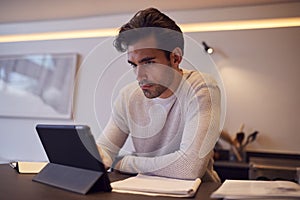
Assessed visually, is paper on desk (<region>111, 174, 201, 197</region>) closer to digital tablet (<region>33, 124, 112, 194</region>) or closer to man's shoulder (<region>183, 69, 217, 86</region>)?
digital tablet (<region>33, 124, 112, 194</region>)

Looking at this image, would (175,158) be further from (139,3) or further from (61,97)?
(61,97)

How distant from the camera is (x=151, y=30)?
93 centimetres

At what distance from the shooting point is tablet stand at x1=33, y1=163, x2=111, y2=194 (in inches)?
24.6

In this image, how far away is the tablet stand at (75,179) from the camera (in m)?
0.62

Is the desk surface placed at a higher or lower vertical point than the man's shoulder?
lower

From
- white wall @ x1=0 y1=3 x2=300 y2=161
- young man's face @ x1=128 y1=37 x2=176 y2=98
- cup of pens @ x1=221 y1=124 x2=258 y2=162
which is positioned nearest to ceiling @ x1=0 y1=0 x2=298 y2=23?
A: white wall @ x1=0 y1=3 x2=300 y2=161

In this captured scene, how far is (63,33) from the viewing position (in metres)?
3.08

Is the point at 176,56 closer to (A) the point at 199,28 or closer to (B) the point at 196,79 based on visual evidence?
(B) the point at 196,79

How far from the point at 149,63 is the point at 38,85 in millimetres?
2375

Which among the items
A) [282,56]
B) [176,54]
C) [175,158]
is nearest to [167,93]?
[176,54]

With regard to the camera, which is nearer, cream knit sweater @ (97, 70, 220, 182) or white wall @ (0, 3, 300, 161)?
cream knit sweater @ (97, 70, 220, 182)

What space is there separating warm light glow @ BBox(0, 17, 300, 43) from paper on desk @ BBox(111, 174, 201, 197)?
5.62 feet

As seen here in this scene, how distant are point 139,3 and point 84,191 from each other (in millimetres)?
2260

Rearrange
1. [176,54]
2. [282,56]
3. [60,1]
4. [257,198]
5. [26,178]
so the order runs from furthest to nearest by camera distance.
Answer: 1. [60,1]
2. [282,56]
3. [176,54]
4. [26,178]
5. [257,198]
